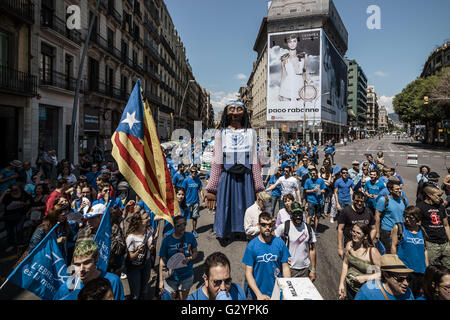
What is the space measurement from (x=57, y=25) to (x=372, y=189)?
19125mm

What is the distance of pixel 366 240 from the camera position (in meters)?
3.22

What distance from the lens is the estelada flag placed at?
9.10 feet

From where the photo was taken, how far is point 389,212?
15.1ft

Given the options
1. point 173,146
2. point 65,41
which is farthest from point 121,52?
point 173,146

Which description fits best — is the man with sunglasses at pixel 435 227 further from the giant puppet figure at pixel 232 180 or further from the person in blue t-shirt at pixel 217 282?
the person in blue t-shirt at pixel 217 282

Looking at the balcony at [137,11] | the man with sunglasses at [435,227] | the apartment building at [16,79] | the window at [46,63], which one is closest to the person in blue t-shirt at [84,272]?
the man with sunglasses at [435,227]

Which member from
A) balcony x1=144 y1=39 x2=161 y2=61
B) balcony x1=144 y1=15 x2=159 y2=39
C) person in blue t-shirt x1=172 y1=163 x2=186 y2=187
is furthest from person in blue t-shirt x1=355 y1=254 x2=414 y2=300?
balcony x1=144 y1=15 x2=159 y2=39

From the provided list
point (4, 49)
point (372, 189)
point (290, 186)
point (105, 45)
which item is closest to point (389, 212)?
point (372, 189)

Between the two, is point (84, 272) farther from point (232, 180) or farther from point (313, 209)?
point (313, 209)

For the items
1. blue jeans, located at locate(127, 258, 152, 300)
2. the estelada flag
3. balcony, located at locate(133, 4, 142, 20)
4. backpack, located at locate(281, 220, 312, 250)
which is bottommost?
blue jeans, located at locate(127, 258, 152, 300)

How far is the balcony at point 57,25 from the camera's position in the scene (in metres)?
15.4

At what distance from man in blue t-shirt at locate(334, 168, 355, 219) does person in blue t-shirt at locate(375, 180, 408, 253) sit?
2.20 m

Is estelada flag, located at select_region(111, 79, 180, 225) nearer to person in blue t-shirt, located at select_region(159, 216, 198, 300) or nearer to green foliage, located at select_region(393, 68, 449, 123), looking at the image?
person in blue t-shirt, located at select_region(159, 216, 198, 300)

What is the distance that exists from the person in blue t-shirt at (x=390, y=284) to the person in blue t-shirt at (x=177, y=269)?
6.47ft
